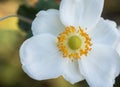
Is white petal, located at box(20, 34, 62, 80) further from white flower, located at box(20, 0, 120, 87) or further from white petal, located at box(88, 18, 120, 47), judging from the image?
white petal, located at box(88, 18, 120, 47)

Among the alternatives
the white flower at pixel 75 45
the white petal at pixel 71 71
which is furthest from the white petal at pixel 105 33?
the white petal at pixel 71 71

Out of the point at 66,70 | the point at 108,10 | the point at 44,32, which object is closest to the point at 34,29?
the point at 44,32

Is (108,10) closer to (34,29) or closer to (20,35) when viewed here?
(20,35)

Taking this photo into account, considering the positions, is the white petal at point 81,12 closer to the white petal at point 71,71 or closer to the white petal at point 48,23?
the white petal at point 48,23

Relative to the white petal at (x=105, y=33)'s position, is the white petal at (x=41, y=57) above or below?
below

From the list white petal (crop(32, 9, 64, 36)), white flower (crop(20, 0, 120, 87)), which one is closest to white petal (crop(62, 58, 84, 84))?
white flower (crop(20, 0, 120, 87))

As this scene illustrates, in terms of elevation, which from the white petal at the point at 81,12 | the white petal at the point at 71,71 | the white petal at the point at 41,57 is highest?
the white petal at the point at 81,12

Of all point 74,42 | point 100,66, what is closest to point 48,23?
point 74,42

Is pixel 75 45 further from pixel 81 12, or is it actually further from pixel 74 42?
pixel 81 12
